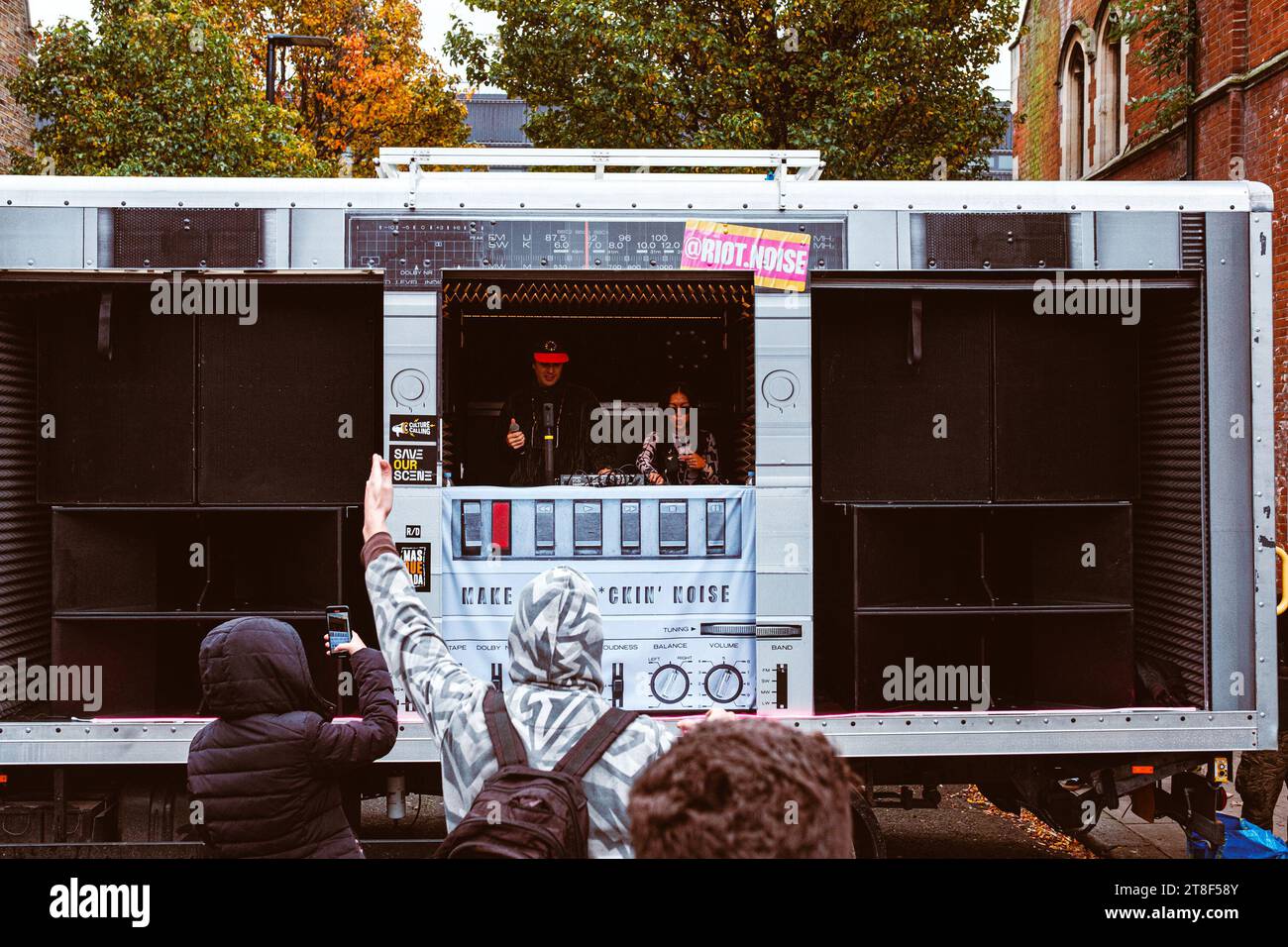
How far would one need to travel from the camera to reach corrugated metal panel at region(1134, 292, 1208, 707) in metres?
4.56

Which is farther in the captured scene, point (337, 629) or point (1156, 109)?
point (1156, 109)

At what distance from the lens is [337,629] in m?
3.40

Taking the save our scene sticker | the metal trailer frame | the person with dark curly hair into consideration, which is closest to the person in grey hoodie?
the person with dark curly hair

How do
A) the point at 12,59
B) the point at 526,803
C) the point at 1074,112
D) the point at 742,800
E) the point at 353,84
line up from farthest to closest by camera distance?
the point at 353,84 → the point at 12,59 → the point at 1074,112 → the point at 526,803 → the point at 742,800

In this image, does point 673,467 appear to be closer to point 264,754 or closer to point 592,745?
point 264,754

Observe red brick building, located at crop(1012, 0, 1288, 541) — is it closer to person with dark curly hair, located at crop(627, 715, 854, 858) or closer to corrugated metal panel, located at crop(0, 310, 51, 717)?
person with dark curly hair, located at crop(627, 715, 854, 858)

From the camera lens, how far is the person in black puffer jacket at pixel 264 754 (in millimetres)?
2805

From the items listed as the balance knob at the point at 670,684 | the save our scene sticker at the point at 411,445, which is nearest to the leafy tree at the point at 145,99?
the save our scene sticker at the point at 411,445

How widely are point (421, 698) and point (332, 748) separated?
0.50m

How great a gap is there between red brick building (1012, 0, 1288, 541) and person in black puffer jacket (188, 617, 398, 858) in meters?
5.40

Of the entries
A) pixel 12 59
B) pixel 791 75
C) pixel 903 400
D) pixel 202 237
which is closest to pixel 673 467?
pixel 903 400

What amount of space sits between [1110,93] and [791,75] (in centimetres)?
509

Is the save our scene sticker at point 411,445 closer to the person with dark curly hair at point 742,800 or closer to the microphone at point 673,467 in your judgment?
the microphone at point 673,467
